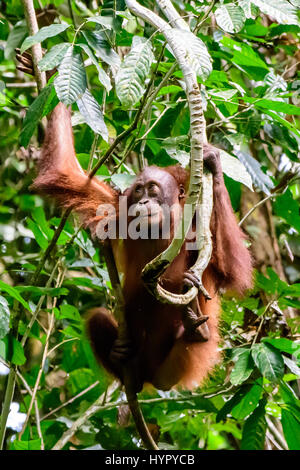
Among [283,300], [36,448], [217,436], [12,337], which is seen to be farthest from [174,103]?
[217,436]

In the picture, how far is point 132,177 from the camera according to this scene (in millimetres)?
3152

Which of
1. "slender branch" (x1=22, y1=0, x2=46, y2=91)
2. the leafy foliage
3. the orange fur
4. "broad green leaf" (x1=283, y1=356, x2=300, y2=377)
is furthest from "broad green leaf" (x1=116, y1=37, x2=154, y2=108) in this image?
"broad green leaf" (x1=283, y1=356, x2=300, y2=377)

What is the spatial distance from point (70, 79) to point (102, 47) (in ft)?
1.23

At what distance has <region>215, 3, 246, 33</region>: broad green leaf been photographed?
2764mm

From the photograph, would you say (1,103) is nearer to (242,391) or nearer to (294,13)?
(294,13)

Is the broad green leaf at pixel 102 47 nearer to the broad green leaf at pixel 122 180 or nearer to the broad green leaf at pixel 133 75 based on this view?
the broad green leaf at pixel 133 75

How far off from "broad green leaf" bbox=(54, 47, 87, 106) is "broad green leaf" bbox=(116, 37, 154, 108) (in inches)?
6.0

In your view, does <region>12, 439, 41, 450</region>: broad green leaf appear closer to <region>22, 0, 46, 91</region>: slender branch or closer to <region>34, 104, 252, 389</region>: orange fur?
<region>34, 104, 252, 389</region>: orange fur

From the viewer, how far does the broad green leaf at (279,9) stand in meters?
2.75

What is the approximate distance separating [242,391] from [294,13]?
1.93 meters

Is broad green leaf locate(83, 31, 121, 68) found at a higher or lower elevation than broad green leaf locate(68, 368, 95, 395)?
higher

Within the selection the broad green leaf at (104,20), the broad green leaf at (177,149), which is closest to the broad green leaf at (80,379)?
the broad green leaf at (177,149)

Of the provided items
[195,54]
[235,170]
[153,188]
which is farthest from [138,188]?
[195,54]

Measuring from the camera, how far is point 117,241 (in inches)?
154
